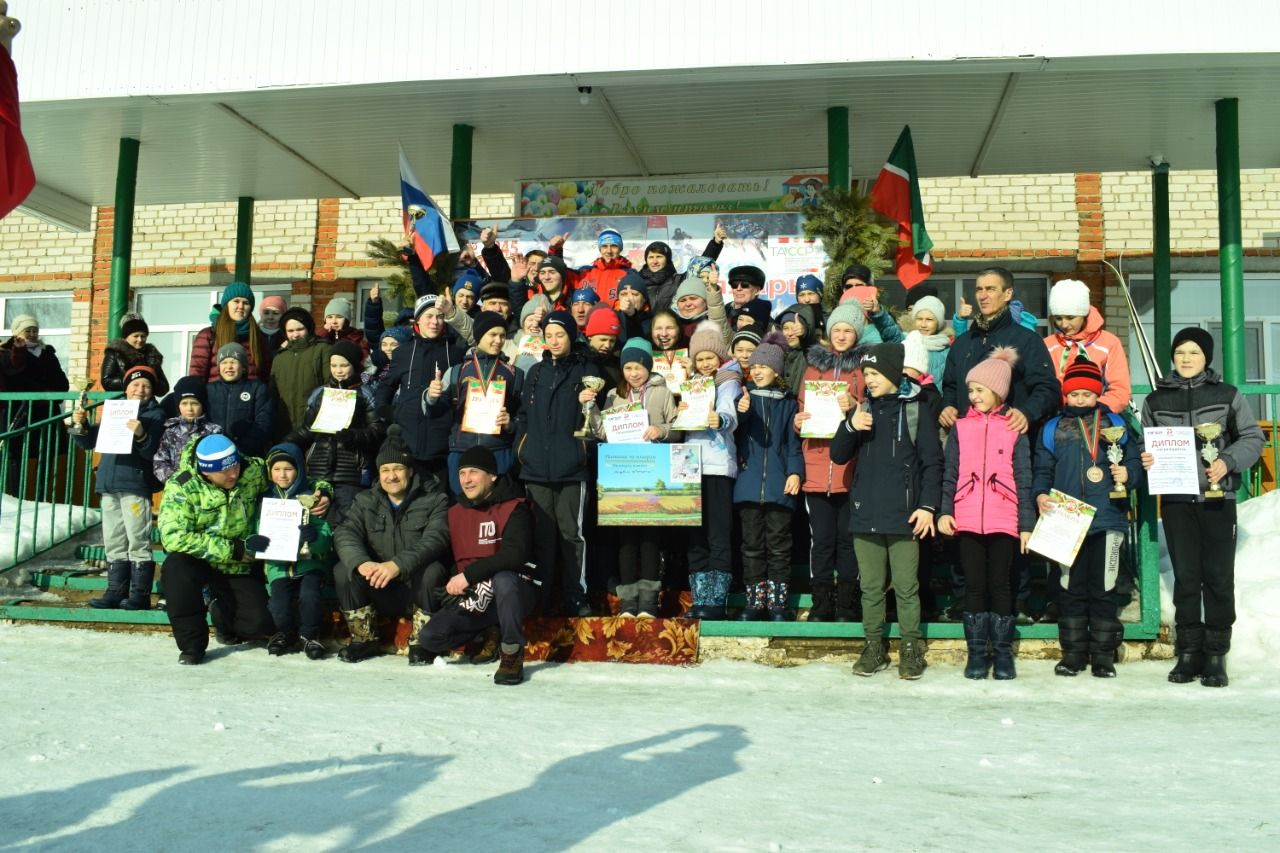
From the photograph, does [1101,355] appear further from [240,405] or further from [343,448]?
[240,405]

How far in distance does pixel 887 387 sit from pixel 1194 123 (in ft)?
16.3

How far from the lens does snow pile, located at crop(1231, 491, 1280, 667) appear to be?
6164 mm

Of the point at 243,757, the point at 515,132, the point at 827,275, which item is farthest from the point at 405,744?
the point at 515,132

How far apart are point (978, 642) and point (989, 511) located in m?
0.66

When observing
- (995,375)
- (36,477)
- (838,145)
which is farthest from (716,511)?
(36,477)

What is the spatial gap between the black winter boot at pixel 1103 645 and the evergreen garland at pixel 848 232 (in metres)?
3.22

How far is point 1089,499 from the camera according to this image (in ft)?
19.9

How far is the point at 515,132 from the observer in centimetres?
985

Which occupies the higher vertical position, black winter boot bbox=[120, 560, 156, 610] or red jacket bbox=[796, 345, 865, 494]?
red jacket bbox=[796, 345, 865, 494]

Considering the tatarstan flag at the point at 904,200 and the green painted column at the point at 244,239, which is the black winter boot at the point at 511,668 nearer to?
the tatarstan flag at the point at 904,200

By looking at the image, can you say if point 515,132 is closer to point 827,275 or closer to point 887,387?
point 827,275

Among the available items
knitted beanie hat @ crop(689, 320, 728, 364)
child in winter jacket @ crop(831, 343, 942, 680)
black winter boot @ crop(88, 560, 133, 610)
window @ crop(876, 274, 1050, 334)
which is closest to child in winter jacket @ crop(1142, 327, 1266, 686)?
child in winter jacket @ crop(831, 343, 942, 680)

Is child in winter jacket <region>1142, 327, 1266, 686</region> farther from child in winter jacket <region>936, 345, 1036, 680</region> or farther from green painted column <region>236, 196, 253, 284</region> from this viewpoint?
green painted column <region>236, 196, 253, 284</region>

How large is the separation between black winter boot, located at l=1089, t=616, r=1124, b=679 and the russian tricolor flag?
210 inches
